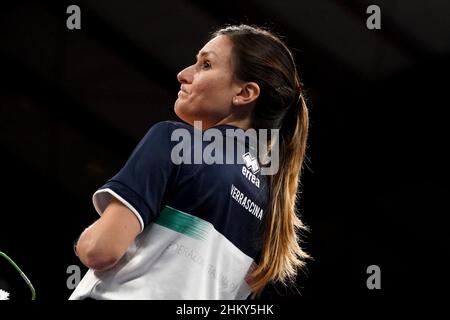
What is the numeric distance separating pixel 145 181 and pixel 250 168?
0.75 ft

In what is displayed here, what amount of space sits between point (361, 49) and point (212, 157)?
1.62 meters

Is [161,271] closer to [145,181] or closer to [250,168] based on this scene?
[145,181]

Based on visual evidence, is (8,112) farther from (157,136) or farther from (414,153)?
(157,136)

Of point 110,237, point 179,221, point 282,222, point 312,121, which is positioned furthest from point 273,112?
point 312,121

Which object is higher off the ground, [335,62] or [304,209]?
[335,62]

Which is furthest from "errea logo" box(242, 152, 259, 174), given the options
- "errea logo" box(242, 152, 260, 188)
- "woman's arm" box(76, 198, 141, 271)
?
→ "woman's arm" box(76, 198, 141, 271)

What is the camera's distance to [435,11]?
2.50 m

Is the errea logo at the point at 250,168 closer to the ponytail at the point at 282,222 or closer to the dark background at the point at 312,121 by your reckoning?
the ponytail at the point at 282,222

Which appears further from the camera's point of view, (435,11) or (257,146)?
(435,11)

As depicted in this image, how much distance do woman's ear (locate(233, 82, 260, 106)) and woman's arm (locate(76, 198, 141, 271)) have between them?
0.31 m

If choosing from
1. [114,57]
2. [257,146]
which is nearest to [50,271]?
[114,57]

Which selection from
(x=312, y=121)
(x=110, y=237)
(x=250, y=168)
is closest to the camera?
(x=110, y=237)

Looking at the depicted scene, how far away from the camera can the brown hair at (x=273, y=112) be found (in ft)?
4.06

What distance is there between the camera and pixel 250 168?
3.93ft
